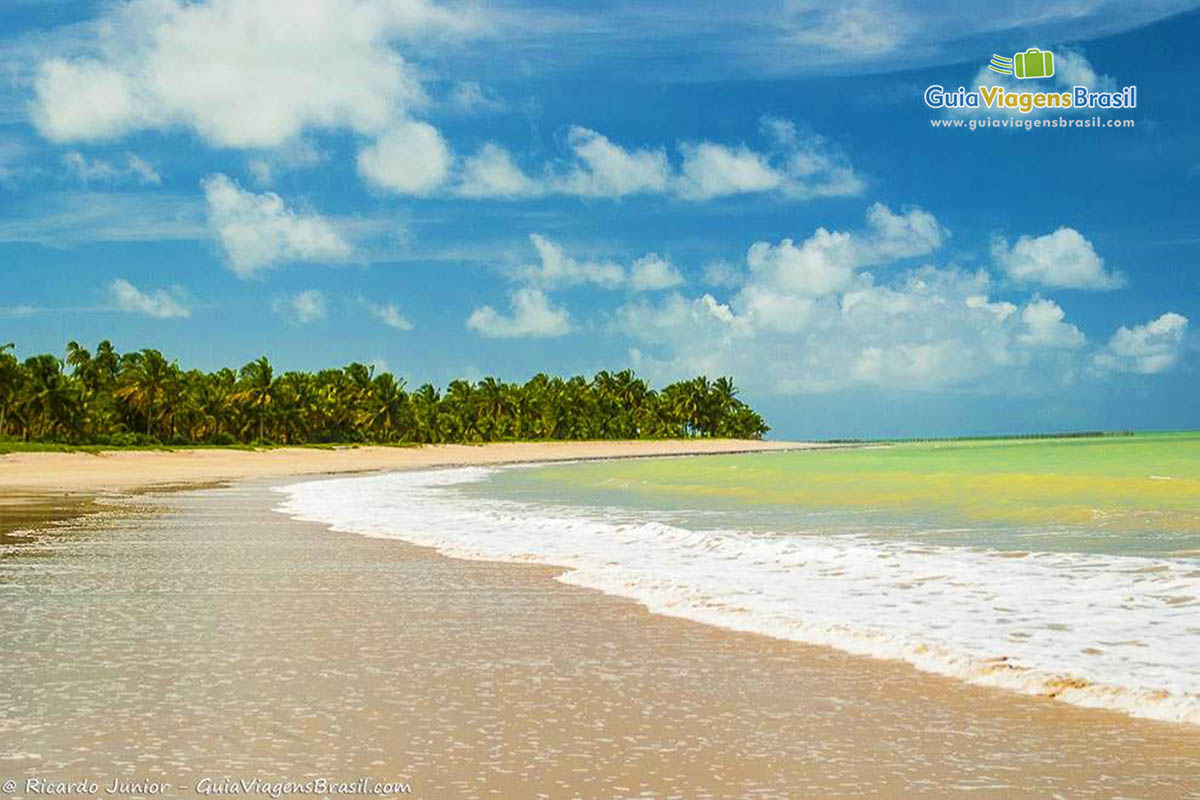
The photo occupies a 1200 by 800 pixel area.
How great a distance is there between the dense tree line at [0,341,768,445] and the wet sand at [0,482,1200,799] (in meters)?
89.6

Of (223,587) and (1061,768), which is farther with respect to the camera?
(223,587)

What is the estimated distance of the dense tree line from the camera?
9475cm

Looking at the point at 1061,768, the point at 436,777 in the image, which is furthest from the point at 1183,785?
the point at 436,777

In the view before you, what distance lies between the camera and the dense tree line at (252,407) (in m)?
94.8

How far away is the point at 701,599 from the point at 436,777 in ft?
23.0

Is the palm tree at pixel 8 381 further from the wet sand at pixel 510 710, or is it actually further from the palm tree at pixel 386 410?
the wet sand at pixel 510 710

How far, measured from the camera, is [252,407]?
382 ft

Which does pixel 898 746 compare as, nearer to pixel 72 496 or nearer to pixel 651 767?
pixel 651 767

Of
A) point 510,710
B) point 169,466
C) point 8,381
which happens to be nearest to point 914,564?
point 510,710

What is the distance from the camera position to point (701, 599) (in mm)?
12555

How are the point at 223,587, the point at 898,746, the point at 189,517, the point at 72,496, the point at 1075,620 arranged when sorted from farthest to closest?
the point at 72,496 < the point at 189,517 < the point at 223,587 < the point at 1075,620 < the point at 898,746

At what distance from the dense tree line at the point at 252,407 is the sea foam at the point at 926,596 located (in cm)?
8292

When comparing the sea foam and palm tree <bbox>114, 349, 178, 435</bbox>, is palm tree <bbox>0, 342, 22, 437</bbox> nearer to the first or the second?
palm tree <bbox>114, 349, 178, 435</bbox>

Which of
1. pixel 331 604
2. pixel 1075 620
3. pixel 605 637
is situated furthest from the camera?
pixel 331 604
